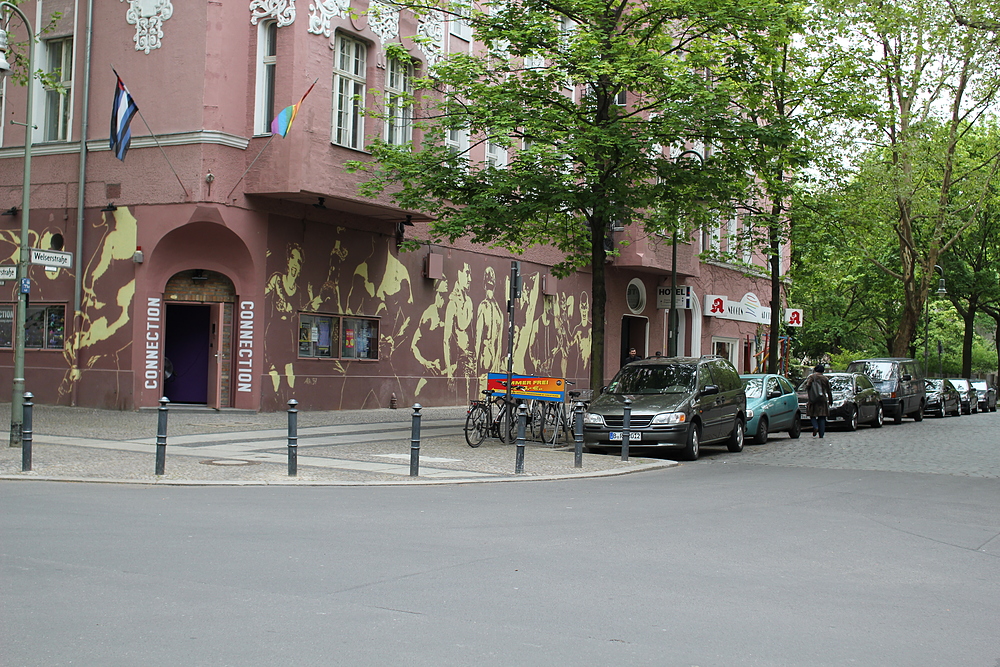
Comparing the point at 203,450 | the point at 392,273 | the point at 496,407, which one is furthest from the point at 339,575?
the point at 392,273

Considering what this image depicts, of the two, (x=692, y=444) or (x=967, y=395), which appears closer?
(x=692, y=444)

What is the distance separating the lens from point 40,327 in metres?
23.0

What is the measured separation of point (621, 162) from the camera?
18.7 metres

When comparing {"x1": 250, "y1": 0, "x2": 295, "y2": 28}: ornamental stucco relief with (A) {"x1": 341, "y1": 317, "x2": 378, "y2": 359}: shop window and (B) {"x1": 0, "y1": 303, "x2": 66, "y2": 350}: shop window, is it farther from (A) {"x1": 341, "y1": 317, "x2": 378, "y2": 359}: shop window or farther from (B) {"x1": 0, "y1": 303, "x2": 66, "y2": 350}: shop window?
(B) {"x1": 0, "y1": 303, "x2": 66, "y2": 350}: shop window

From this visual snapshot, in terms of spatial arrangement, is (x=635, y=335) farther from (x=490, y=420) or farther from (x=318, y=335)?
(x=490, y=420)

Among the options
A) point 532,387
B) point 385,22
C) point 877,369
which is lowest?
point 532,387

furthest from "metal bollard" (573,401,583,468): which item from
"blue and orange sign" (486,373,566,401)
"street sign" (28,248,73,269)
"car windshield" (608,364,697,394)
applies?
"street sign" (28,248,73,269)

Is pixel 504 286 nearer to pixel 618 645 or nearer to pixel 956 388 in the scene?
pixel 956 388

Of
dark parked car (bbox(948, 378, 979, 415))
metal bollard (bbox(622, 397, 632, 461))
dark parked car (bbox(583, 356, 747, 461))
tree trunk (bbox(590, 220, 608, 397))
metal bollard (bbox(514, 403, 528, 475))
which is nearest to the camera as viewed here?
metal bollard (bbox(514, 403, 528, 475))

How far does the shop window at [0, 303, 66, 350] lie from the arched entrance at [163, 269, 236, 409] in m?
2.31

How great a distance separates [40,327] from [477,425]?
1137 cm

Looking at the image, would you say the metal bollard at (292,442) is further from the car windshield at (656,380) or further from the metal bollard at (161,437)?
the car windshield at (656,380)

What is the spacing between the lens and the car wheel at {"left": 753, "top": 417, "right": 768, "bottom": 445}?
69.3 ft

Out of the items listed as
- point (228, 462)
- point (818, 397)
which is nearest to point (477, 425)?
point (228, 462)
